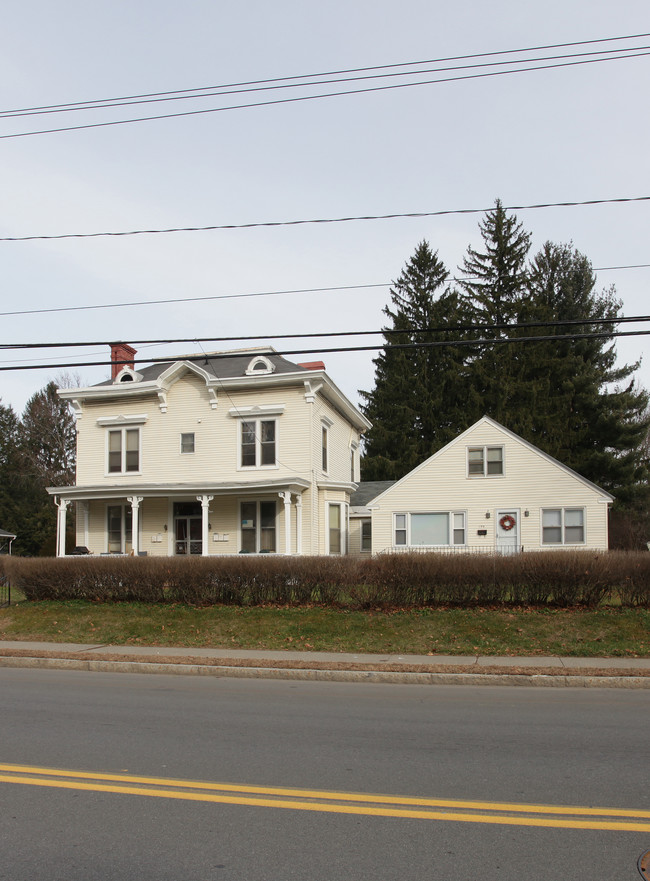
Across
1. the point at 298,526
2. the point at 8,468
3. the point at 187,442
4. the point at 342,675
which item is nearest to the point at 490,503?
the point at 298,526

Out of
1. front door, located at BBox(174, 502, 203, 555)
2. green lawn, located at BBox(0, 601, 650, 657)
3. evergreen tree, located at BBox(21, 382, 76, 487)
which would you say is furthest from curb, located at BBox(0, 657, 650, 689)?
evergreen tree, located at BBox(21, 382, 76, 487)

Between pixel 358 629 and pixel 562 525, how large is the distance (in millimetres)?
15981

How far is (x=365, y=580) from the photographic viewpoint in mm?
16203

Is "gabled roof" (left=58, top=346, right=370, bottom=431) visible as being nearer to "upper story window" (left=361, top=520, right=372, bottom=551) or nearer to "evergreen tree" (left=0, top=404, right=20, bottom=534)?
"upper story window" (left=361, top=520, right=372, bottom=551)

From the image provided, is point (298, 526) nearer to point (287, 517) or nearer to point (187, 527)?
point (287, 517)

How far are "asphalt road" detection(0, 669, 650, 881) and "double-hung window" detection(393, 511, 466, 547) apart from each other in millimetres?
19297

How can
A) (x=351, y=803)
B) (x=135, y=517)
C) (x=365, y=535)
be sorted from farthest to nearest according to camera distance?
(x=365, y=535), (x=135, y=517), (x=351, y=803)

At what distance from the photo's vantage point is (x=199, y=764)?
6.71 metres

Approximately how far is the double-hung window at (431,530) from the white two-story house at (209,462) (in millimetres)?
2919

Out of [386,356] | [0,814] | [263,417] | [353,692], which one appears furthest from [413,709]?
[386,356]

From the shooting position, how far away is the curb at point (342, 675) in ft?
36.5

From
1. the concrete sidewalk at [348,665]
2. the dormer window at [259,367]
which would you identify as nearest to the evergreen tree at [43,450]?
the dormer window at [259,367]

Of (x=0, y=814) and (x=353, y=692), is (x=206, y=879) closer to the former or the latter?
(x=0, y=814)

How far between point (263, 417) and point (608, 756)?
2269cm
